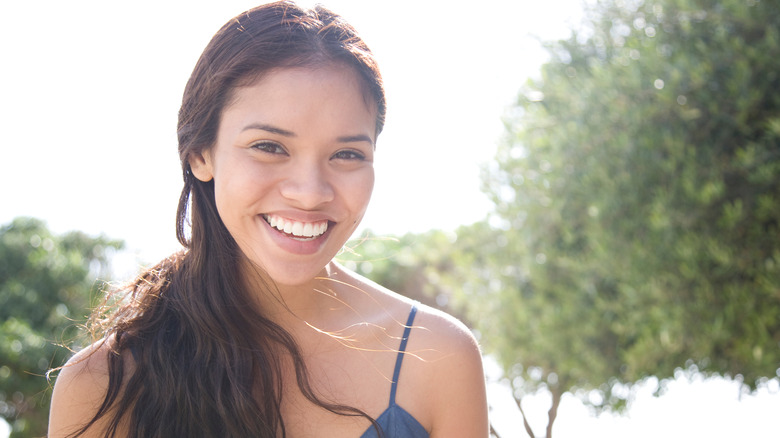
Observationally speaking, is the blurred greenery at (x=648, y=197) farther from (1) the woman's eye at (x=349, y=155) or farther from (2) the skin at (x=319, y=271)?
(1) the woman's eye at (x=349, y=155)

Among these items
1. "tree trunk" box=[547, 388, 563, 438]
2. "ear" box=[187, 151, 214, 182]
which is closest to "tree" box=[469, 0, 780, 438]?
"tree trunk" box=[547, 388, 563, 438]

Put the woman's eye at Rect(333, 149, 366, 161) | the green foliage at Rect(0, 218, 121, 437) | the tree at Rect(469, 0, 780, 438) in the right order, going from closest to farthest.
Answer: the woman's eye at Rect(333, 149, 366, 161) → the tree at Rect(469, 0, 780, 438) → the green foliage at Rect(0, 218, 121, 437)

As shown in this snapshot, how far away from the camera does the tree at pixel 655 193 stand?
4.50 m

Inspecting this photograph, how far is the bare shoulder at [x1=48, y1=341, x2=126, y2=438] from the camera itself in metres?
1.96

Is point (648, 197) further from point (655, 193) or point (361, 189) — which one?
point (361, 189)

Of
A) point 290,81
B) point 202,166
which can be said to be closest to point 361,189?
point 290,81

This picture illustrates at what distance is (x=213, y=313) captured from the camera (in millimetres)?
2164

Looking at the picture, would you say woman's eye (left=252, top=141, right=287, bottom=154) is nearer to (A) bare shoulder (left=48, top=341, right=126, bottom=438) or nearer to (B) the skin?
(B) the skin

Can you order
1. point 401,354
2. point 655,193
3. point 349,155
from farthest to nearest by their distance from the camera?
1. point 655,193
2. point 401,354
3. point 349,155

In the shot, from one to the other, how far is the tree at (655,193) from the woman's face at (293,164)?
10.1 feet

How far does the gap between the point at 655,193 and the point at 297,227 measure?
3642mm

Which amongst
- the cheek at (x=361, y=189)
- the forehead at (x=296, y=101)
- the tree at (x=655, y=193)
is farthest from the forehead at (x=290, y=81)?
the tree at (x=655, y=193)

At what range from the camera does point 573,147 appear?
206 inches

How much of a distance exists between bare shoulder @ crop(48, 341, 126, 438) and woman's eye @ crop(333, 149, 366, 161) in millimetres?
947
